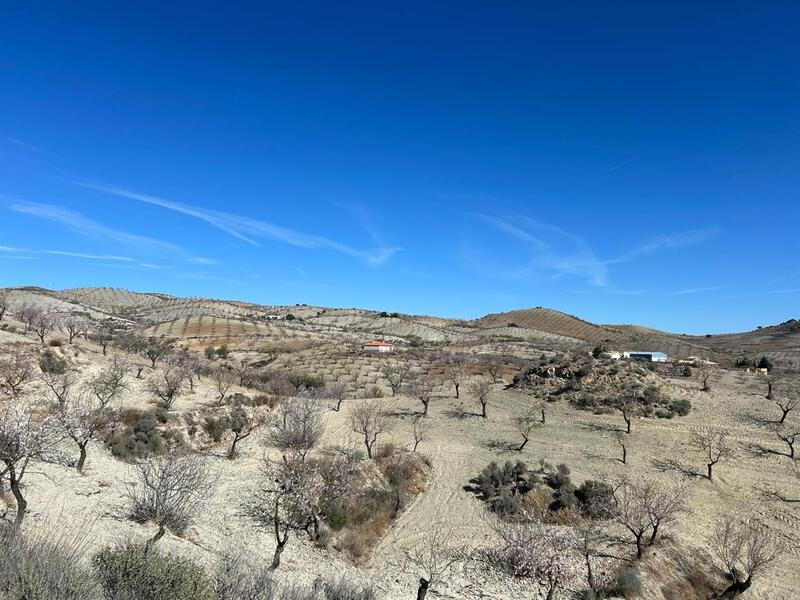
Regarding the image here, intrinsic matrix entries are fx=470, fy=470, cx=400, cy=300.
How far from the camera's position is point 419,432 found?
115ft

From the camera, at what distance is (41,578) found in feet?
26.0

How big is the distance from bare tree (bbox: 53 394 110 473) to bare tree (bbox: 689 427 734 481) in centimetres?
3286

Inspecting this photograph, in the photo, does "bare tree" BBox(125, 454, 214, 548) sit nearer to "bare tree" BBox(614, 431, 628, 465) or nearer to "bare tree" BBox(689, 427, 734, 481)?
"bare tree" BBox(614, 431, 628, 465)

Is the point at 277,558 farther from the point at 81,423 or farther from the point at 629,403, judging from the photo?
the point at 629,403

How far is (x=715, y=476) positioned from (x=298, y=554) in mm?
23722

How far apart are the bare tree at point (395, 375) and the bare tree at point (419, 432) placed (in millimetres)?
11444

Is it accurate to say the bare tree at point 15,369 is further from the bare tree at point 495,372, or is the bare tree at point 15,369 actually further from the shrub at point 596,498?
the bare tree at point 495,372

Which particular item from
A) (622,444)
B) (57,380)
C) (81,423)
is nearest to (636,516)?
(622,444)

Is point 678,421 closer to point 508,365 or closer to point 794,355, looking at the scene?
point 508,365

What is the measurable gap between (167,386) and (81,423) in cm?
1491

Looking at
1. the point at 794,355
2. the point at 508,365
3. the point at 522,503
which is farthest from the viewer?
the point at 794,355

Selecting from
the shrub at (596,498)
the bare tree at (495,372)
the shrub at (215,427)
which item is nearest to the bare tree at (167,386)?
the shrub at (215,427)

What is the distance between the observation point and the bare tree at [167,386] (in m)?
35.3

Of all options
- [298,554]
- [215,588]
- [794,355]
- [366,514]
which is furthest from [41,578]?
[794,355]
